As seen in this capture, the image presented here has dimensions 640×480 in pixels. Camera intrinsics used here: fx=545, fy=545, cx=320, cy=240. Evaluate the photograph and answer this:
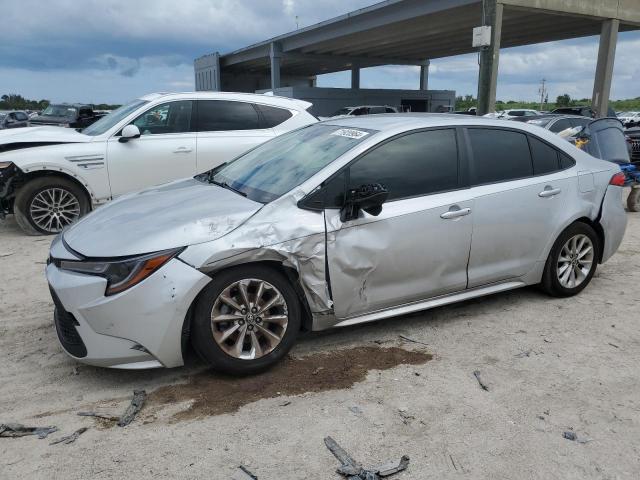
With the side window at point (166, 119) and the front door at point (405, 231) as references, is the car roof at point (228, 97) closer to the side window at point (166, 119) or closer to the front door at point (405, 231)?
the side window at point (166, 119)

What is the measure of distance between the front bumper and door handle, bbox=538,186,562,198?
2.85 metres

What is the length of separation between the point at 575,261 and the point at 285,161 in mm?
2735

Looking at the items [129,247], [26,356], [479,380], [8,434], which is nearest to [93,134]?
[26,356]

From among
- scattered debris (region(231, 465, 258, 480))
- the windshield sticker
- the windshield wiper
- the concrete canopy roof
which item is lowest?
scattered debris (region(231, 465, 258, 480))

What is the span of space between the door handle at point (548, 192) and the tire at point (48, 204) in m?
5.61

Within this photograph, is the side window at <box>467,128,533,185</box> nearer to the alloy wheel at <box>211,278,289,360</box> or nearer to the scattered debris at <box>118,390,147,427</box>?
the alloy wheel at <box>211,278,289,360</box>

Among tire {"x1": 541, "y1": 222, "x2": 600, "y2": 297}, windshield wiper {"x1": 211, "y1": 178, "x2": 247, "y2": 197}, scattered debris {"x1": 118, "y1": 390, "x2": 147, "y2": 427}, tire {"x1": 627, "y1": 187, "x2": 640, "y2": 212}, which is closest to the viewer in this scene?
scattered debris {"x1": 118, "y1": 390, "x2": 147, "y2": 427}

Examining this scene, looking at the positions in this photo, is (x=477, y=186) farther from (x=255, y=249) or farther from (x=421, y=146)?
(x=255, y=249)

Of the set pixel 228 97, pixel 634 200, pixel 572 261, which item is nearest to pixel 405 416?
pixel 572 261

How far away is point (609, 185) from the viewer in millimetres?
4902

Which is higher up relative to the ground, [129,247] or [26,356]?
[129,247]

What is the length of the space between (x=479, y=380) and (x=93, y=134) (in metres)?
6.07

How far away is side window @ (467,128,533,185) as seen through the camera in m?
4.25

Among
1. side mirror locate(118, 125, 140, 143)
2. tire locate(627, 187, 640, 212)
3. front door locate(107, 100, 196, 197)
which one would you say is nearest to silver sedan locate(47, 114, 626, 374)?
side mirror locate(118, 125, 140, 143)
